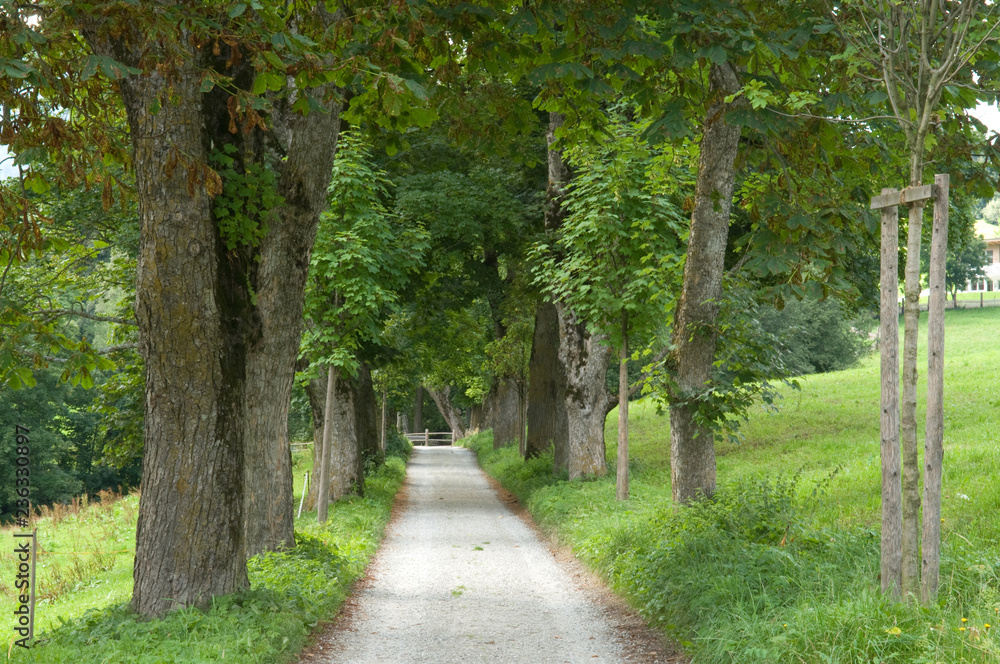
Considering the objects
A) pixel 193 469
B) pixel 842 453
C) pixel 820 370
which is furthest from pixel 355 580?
pixel 820 370

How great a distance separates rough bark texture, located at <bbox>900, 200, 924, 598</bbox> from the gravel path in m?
2.64

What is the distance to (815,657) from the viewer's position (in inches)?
197

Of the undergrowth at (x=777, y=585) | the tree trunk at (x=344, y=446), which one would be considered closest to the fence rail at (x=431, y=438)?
the tree trunk at (x=344, y=446)

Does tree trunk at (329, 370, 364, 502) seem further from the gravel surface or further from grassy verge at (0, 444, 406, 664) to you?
the gravel surface

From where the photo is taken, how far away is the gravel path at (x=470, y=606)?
292 inches

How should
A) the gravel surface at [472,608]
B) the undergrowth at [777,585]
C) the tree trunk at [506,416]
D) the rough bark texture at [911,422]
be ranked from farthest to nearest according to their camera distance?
the tree trunk at [506,416]
the gravel surface at [472,608]
the rough bark texture at [911,422]
the undergrowth at [777,585]

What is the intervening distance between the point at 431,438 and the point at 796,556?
5936 centimetres

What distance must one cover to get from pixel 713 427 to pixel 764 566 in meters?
2.94

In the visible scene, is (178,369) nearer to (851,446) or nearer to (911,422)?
(911,422)

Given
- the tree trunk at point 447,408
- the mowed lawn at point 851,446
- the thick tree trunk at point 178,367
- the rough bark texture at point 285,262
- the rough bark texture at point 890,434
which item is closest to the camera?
the rough bark texture at point 890,434

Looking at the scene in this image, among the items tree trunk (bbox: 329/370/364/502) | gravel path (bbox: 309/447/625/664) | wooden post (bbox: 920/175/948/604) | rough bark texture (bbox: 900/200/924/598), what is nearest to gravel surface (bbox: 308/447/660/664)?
gravel path (bbox: 309/447/625/664)

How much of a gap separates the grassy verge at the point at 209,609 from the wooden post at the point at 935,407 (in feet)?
15.2

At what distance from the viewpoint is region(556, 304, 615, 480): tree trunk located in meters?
16.9

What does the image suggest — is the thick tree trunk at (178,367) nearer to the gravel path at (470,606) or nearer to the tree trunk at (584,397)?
the gravel path at (470,606)
